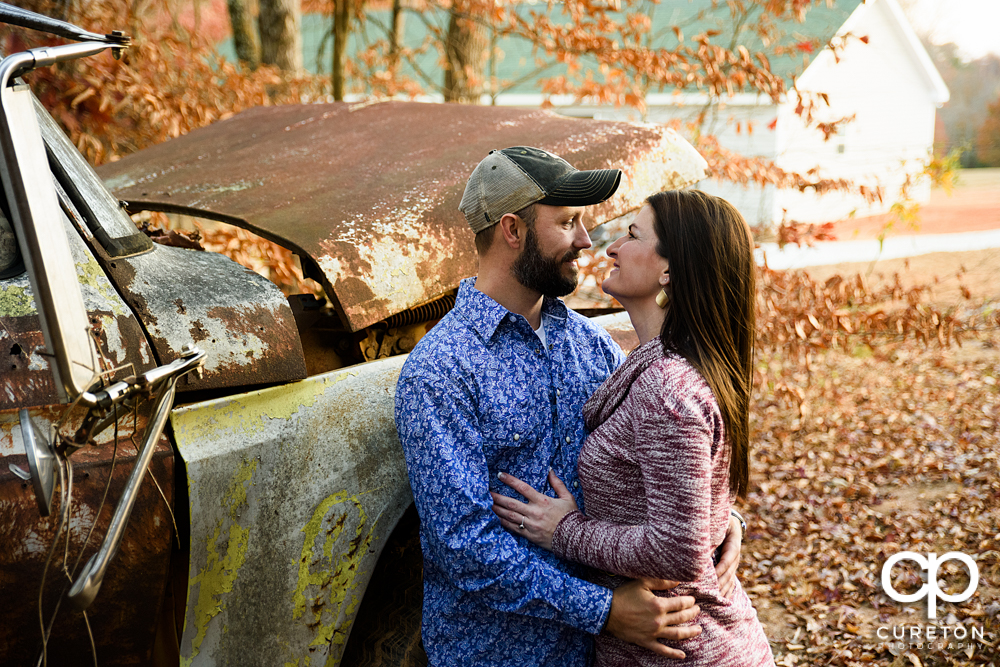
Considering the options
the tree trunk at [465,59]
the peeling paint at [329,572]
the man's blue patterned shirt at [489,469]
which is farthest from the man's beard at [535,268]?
the tree trunk at [465,59]

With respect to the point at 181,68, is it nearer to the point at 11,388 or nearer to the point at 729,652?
the point at 11,388

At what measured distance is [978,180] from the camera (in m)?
27.2

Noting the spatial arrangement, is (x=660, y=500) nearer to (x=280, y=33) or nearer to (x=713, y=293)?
(x=713, y=293)

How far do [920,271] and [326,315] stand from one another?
38.5 ft

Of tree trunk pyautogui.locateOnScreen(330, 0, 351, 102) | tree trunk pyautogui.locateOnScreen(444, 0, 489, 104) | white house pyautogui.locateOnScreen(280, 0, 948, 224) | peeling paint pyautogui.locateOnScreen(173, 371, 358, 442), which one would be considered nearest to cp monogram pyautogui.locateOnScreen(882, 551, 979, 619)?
peeling paint pyautogui.locateOnScreen(173, 371, 358, 442)

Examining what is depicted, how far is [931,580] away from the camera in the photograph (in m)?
4.00

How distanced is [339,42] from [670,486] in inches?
288

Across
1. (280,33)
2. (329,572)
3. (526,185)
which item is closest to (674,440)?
(526,185)

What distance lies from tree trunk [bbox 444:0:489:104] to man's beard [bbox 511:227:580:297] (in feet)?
21.4

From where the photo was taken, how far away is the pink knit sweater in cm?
194

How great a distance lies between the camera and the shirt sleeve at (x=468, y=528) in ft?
6.70

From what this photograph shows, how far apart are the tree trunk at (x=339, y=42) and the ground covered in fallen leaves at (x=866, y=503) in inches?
193

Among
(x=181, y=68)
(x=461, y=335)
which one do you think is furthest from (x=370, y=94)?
(x=461, y=335)

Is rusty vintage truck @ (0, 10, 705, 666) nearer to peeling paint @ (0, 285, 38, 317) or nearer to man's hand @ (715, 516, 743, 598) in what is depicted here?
peeling paint @ (0, 285, 38, 317)
